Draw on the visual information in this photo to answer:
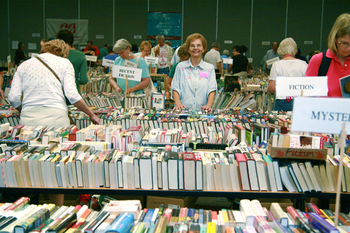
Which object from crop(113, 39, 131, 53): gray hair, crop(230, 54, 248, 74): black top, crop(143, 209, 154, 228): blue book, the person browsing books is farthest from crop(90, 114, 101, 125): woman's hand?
crop(230, 54, 248, 74): black top

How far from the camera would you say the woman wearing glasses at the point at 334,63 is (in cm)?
250

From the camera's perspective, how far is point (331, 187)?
7.32 ft

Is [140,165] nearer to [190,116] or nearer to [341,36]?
[190,116]

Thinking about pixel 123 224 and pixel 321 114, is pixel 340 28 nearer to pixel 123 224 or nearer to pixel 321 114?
pixel 321 114

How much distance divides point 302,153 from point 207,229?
1.05 m

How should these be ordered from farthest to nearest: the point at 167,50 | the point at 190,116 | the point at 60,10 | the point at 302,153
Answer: the point at 60,10
the point at 167,50
the point at 190,116
the point at 302,153

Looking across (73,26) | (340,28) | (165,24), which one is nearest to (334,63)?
(340,28)

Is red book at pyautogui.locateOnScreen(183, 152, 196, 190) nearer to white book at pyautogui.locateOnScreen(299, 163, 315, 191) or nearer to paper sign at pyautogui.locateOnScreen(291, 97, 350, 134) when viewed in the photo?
white book at pyautogui.locateOnScreen(299, 163, 315, 191)

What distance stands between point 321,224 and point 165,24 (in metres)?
13.0

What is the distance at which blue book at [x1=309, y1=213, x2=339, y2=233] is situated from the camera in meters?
1.37

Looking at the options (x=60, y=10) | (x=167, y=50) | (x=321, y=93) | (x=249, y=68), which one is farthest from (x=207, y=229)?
(x=60, y=10)

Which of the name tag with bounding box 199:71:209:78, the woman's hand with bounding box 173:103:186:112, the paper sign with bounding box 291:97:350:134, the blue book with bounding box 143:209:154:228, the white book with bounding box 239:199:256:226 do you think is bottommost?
the blue book with bounding box 143:209:154:228

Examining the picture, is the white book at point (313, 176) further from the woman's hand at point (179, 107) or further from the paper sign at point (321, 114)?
the woman's hand at point (179, 107)

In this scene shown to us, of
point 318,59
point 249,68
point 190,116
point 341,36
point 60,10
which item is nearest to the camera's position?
point 341,36
